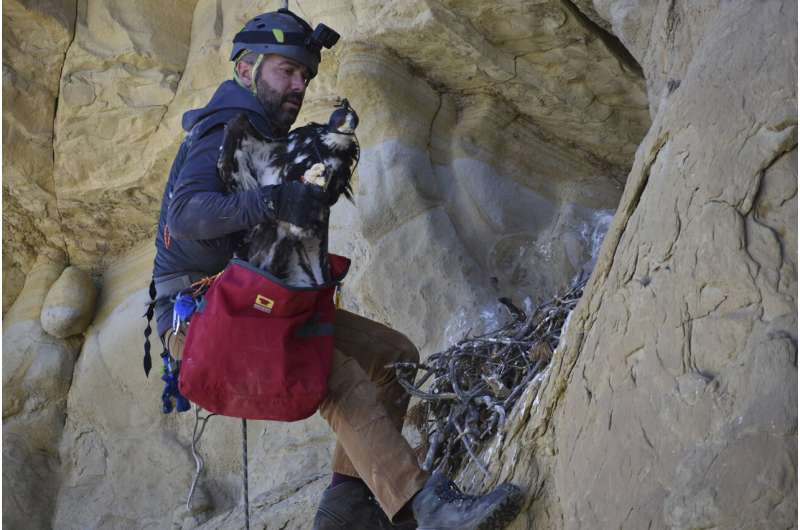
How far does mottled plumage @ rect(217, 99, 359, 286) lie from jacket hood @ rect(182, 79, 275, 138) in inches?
3.2

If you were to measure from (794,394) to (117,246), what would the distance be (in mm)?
4652

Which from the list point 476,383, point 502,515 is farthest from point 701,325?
point 476,383

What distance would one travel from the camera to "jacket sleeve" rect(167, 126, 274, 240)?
2.93 m

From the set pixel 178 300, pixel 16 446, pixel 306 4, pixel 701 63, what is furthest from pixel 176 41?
pixel 701 63

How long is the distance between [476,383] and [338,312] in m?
0.58

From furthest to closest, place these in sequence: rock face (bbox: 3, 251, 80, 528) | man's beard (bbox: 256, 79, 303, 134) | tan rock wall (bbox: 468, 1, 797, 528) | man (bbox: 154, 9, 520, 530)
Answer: rock face (bbox: 3, 251, 80, 528), man's beard (bbox: 256, 79, 303, 134), man (bbox: 154, 9, 520, 530), tan rock wall (bbox: 468, 1, 797, 528)

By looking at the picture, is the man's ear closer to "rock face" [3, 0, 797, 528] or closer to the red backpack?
the red backpack

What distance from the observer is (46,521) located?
19.1ft

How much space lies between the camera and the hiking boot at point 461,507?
108 inches

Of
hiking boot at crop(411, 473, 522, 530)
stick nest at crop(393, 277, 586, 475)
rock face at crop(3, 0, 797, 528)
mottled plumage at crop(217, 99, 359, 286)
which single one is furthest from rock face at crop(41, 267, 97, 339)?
hiking boot at crop(411, 473, 522, 530)

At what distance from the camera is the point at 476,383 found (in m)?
3.75

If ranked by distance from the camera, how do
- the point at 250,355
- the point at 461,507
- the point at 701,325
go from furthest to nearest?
1. the point at 250,355
2. the point at 461,507
3. the point at 701,325

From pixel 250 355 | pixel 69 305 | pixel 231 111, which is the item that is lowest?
pixel 69 305

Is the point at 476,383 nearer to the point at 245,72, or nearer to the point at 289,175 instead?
the point at 289,175
